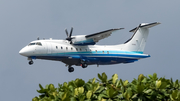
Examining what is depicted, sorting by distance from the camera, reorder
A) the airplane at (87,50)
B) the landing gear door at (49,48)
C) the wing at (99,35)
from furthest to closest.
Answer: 1. the wing at (99,35)
2. the landing gear door at (49,48)
3. the airplane at (87,50)

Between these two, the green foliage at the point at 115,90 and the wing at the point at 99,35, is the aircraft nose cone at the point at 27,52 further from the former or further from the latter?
the green foliage at the point at 115,90

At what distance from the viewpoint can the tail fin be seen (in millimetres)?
57219

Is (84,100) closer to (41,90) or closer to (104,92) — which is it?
(104,92)

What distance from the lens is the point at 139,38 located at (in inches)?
2304

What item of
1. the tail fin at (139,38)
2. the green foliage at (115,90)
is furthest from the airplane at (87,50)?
the green foliage at (115,90)

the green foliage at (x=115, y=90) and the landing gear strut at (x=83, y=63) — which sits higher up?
the landing gear strut at (x=83, y=63)

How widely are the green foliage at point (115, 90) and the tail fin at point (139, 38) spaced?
38.0 metres

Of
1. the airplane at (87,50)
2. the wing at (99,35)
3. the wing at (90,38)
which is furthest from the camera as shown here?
the wing at (99,35)

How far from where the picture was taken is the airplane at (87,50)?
1751 inches

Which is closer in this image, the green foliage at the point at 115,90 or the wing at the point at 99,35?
the green foliage at the point at 115,90

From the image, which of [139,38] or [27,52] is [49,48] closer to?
[27,52]

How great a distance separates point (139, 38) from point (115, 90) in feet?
136

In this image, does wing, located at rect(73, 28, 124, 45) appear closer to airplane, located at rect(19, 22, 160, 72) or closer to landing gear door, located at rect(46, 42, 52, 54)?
airplane, located at rect(19, 22, 160, 72)

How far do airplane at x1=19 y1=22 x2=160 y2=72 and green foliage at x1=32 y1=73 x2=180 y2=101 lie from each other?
82.5ft
